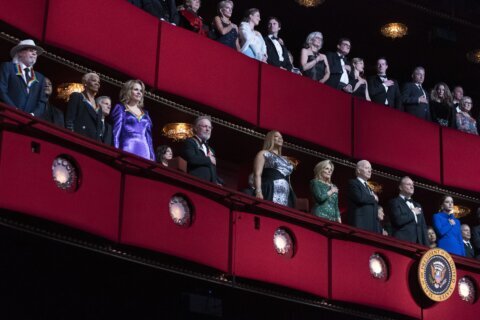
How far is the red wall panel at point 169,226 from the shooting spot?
12602 mm

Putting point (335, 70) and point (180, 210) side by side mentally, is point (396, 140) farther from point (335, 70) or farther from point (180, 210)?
point (180, 210)

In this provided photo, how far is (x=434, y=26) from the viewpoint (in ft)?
62.7

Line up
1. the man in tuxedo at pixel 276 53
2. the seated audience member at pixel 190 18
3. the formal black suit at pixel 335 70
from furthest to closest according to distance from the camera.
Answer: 1. the formal black suit at pixel 335 70
2. the man in tuxedo at pixel 276 53
3. the seated audience member at pixel 190 18

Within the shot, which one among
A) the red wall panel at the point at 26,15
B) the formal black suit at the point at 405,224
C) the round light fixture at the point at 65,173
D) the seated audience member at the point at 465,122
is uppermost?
the seated audience member at the point at 465,122

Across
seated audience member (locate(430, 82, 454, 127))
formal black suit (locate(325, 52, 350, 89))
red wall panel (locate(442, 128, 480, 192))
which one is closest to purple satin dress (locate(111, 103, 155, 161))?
formal black suit (locate(325, 52, 350, 89))

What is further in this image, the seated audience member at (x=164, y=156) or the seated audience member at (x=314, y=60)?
the seated audience member at (x=314, y=60)

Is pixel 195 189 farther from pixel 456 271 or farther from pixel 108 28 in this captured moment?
pixel 456 271

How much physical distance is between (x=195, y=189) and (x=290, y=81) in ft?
11.5

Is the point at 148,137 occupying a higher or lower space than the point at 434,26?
lower

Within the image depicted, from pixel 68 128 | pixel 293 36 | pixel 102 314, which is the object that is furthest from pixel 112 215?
pixel 293 36

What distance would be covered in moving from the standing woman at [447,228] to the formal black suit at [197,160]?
3.88 m

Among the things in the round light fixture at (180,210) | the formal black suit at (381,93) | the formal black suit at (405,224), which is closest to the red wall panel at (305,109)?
the formal black suit at (381,93)

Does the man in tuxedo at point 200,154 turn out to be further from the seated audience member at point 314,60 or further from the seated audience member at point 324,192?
the seated audience member at point 314,60

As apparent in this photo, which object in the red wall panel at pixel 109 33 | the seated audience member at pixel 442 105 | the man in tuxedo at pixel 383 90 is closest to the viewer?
the red wall panel at pixel 109 33
